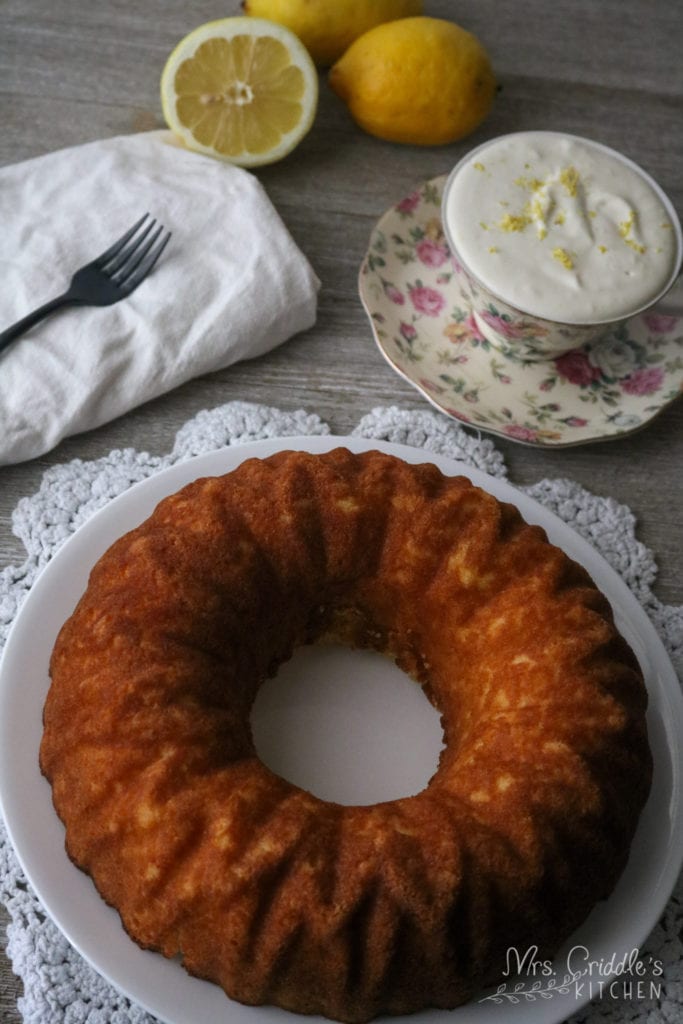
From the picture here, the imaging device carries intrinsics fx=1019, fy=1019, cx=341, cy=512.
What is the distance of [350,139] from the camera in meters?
2.23

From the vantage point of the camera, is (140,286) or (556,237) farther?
(140,286)

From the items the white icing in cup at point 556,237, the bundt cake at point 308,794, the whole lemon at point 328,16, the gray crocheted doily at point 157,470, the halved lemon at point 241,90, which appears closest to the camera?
the bundt cake at point 308,794

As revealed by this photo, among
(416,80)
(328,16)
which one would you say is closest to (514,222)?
(416,80)

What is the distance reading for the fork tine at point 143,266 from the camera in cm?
189

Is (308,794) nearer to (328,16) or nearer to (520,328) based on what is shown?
(520,328)

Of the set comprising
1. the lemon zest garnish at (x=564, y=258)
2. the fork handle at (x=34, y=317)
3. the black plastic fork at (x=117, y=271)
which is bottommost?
the fork handle at (x=34, y=317)

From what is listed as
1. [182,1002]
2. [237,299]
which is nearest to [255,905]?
[182,1002]

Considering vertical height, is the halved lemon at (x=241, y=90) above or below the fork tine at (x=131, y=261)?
above

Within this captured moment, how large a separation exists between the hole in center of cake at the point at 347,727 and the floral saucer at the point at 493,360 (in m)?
0.51

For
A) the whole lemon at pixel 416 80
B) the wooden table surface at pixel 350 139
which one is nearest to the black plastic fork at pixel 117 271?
the wooden table surface at pixel 350 139

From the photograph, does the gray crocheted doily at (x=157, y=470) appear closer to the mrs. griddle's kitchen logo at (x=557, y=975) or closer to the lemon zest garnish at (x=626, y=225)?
the mrs. griddle's kitchen logo at (x=557, y=975)

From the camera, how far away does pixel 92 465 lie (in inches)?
69.4

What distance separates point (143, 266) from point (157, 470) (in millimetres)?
424

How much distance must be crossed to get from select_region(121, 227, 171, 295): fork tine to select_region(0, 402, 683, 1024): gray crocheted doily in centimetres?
30
